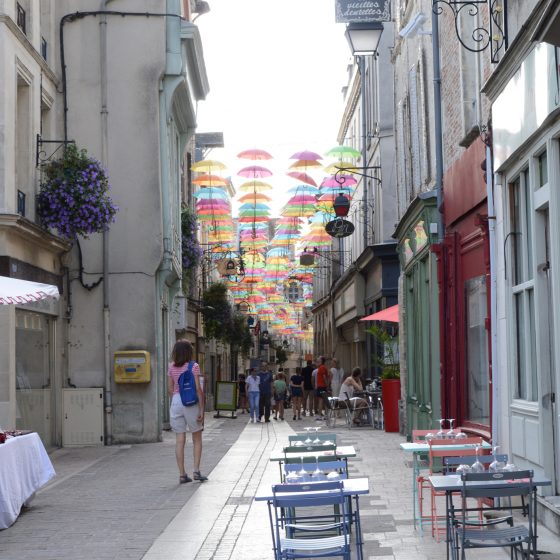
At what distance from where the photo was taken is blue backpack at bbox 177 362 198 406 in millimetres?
14133

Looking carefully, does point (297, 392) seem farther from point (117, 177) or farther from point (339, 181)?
point (117, 177)

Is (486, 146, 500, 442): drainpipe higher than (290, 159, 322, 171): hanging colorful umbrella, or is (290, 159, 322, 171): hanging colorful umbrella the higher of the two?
(290, 159, 322, 171): hanging colorful umbrella

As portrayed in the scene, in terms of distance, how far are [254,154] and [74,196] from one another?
11.3m

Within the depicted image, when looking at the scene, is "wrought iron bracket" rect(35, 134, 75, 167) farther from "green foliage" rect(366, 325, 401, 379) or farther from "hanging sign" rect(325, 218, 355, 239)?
"hanging sign" rect(325, 218, 355, 239)

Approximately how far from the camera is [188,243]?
28.8 meters

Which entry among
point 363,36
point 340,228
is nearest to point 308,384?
point 340,228

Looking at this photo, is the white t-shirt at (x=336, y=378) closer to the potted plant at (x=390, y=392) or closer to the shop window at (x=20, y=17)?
the potted plant at (x=390, y=392)

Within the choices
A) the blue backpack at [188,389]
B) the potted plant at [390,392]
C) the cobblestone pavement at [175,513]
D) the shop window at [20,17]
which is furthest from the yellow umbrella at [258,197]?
the blue backpack at [188,389]

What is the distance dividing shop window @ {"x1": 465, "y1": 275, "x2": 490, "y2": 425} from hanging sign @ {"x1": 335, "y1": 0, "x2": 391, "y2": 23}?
9379mm

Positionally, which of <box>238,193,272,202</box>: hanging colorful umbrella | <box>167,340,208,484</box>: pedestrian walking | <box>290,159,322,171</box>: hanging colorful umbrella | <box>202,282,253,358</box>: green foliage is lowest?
<box>167,340,208,484</box>: pedestrian walking

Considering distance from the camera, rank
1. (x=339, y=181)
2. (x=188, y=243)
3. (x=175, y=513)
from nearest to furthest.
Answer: (x=175, y=513) → (x=339, y=181) → (x=188, y=243)

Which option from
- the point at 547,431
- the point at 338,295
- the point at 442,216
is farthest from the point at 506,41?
the point at 338,295

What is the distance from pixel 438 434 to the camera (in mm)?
11000

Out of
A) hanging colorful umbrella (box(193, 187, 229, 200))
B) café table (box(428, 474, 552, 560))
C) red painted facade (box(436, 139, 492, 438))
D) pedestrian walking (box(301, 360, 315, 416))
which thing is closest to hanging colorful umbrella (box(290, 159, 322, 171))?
hanging colorful umbrella (box(193, 187, 229, 200))
